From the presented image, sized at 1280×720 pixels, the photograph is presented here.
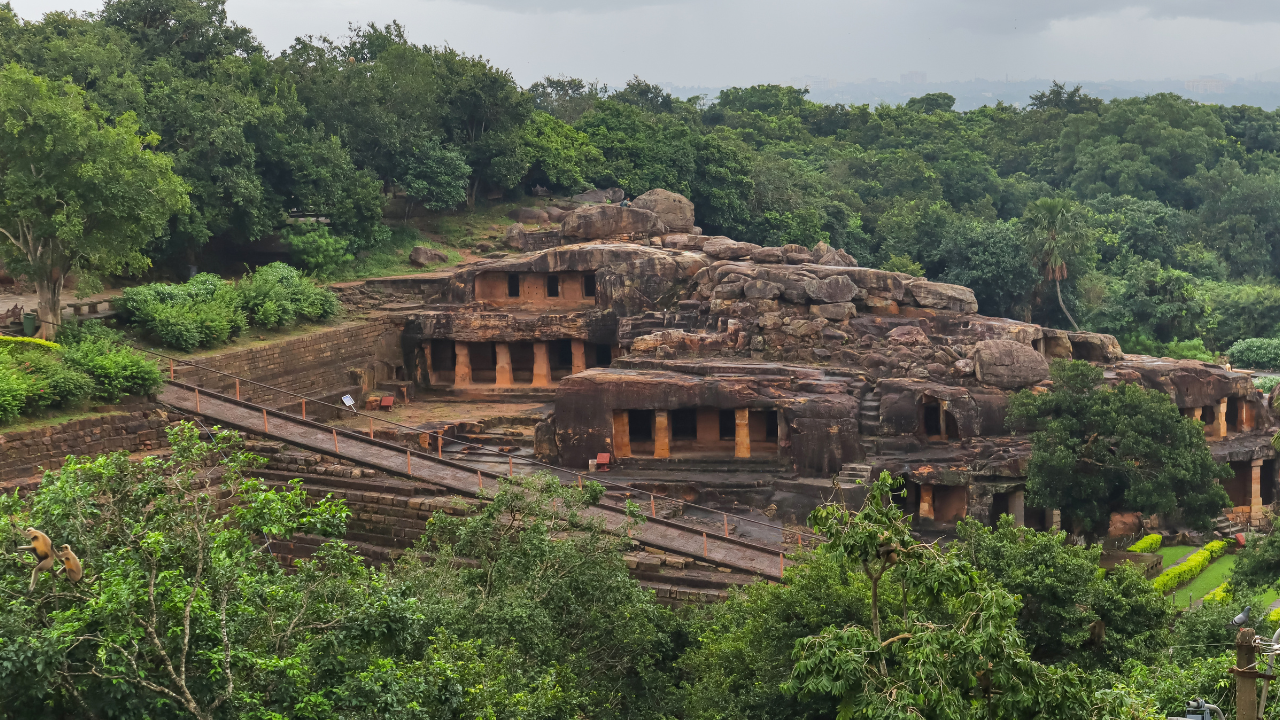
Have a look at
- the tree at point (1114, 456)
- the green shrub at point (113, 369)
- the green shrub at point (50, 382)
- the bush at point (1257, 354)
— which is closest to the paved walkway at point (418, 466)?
the green shrub at point (113, 369)

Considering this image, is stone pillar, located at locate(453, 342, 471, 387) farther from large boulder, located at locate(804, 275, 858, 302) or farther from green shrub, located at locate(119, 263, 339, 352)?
large boulder, located at locate(804, 275, 858, 302)

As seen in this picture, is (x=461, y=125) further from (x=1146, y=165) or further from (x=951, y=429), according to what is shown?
(x=1146, y=165)

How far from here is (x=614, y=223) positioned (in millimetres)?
39562

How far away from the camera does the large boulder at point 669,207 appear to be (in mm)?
41781

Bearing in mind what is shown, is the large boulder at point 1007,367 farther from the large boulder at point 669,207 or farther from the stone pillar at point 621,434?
the large boulder at point 669,207

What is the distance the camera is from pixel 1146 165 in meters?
70.8

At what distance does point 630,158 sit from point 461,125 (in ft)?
25.4

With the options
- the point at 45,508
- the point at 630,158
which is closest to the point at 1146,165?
the point at 630,158

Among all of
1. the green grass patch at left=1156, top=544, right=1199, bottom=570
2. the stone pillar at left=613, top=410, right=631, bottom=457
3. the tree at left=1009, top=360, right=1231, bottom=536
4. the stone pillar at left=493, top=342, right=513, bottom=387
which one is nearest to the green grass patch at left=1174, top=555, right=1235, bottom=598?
the green grass patch at left=1156, top=544, right=1199, bottom=570

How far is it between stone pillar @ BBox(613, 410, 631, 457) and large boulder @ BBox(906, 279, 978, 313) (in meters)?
9.68

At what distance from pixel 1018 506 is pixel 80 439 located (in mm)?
20525

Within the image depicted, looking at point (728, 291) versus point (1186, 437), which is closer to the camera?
point (1186, 437)

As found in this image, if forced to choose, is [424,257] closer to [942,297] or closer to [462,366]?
[462,366]

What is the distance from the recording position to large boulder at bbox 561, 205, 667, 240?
130 ft
